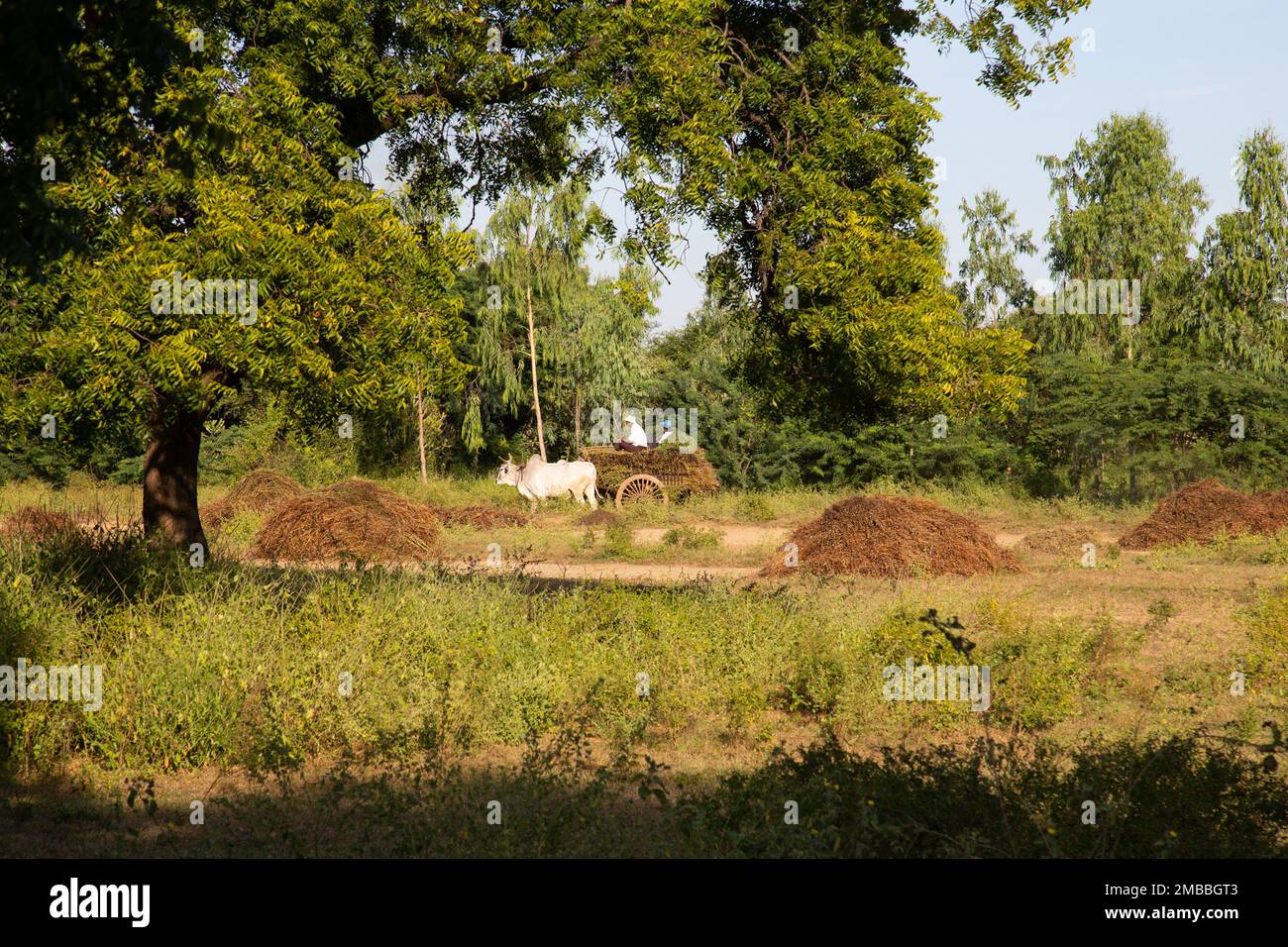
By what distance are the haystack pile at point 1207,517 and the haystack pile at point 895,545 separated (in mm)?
3306

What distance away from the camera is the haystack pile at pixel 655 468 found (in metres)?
24.1

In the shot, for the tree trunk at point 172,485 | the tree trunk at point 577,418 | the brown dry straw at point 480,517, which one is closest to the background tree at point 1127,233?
the tree trunk at point 577,418

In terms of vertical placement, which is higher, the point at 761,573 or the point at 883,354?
the point at 883,354

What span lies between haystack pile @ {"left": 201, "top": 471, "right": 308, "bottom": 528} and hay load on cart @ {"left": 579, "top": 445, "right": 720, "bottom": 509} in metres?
6.04

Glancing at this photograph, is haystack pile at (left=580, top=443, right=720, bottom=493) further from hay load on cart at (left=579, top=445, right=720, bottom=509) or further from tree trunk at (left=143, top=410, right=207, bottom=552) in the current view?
tree trunk at (left=143, top=410, right=207, bottom=552)

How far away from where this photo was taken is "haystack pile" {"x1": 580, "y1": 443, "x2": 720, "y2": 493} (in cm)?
2408

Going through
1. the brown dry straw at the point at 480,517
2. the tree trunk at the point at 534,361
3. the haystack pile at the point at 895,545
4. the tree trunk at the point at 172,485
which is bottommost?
the haystack pile at the point at 895,545

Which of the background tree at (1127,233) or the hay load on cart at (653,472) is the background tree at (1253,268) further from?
the hay load on cart at (653,472)

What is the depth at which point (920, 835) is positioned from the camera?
5227 millimetres
